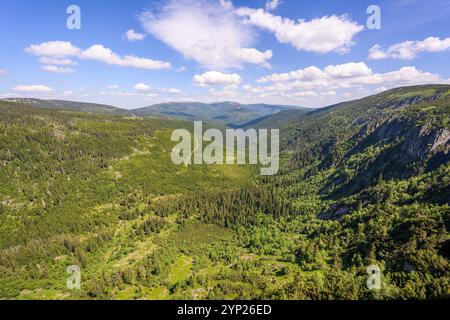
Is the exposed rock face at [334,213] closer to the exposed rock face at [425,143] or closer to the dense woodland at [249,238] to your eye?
the dense woodland at [249,238]

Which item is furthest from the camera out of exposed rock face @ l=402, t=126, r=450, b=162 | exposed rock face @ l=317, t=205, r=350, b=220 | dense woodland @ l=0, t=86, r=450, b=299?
exposed rock face @ l=402, t=126, r=450, b=162

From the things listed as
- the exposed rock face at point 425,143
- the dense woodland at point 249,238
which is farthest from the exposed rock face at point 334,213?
the exposed rock face at point 425,143

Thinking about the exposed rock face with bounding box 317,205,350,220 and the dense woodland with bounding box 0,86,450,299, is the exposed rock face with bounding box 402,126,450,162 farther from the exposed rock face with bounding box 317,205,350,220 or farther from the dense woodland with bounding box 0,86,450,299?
the exposed rock face with bounding box 317,205,350,220

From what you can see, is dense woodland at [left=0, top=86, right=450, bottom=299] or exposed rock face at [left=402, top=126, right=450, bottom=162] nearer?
dense woodland at [left=0, top=86, right=450, bottom=299]

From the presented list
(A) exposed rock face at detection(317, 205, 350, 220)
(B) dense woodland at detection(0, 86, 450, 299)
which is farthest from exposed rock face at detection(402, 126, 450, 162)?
(A) exposed rock face at detection(317, 205, 350, 220)

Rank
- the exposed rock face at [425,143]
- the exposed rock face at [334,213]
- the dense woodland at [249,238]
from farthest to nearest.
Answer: the exposed rock face at [425,143], the exposed rock face at [334,213], the dense woodland at [249,238]

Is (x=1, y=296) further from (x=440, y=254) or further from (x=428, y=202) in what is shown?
A: (x=428, y=202)

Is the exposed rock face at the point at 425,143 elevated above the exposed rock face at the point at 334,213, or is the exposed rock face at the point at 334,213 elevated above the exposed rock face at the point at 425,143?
the exposed rock face at the point at 425,143

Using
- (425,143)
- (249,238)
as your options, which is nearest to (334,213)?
(249,238)

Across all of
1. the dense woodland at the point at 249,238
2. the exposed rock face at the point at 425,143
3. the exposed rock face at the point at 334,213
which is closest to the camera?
the dense woodland at the point at 249,238

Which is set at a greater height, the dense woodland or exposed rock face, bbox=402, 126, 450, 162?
exposed rock face, bbox=402, 126, 450, 162

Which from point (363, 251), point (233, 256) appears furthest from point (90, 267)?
point (363, 251)
